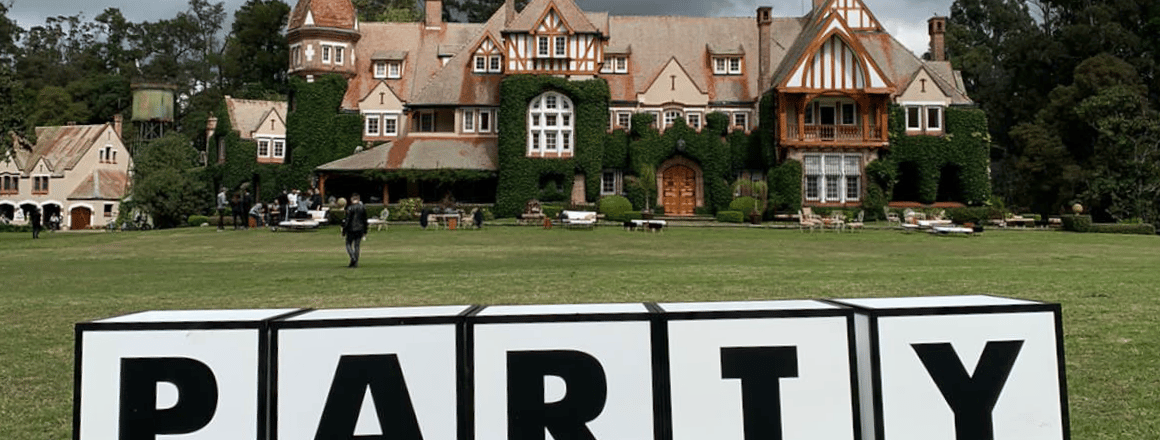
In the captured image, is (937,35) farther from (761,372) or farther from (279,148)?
(761,372)

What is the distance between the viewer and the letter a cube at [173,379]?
2115mm

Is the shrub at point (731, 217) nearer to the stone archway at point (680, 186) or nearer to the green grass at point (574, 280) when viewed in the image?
the stone archway at point (680, 186)

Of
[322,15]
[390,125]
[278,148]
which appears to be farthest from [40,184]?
[390,125]

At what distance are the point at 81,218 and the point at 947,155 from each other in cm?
6973

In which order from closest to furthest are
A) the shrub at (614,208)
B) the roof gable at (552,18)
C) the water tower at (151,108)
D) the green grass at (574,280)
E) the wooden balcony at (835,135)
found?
the green grass at (574,280) < the shrub at (614,208) < the wooden balcony at (835,135) < the roof gable at (552,18) < the water tower at (151,108)

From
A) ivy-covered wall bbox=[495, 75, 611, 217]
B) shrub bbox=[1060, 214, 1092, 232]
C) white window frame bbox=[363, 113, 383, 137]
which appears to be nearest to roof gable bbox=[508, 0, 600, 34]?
ivy-covered wall bbox=[495, 75, 611, 217]

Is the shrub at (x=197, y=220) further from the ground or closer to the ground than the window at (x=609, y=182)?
closer to the ground

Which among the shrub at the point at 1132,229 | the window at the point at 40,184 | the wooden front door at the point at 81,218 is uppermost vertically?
the window at the point at 40,184

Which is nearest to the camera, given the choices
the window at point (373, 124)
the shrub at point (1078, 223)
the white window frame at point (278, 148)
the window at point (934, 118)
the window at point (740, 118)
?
the shrub at point (1078, 223)

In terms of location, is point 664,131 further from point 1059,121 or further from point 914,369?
point 914,369

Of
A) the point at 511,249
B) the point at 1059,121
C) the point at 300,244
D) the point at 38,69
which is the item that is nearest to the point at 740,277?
the point at 511,249

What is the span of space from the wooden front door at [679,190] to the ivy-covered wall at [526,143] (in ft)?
15.4

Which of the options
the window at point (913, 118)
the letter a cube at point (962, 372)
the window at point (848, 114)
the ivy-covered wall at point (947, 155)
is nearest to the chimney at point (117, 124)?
the window at point (848, 114)

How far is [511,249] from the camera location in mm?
22766
